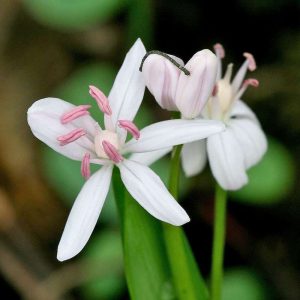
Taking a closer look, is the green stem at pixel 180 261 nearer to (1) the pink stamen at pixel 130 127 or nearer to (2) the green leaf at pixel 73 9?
(1) the pink stamen at pixel 130 127

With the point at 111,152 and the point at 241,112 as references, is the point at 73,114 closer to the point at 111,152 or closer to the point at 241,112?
the point at 111,152

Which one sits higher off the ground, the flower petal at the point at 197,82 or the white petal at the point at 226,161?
the flower petal at the point at 197,82

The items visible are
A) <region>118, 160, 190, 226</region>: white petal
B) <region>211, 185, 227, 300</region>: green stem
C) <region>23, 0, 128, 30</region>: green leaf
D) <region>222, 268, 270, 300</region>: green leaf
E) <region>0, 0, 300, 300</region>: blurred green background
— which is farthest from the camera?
<region>23, 0, 128, 30</region>: green leaf

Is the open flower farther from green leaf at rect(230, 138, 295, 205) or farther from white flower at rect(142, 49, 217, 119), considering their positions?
green leaf at rect(230, 138, 295, 205)

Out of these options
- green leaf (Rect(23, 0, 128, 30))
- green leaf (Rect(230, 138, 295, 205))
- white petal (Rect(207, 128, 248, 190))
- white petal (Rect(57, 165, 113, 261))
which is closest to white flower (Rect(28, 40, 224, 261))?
white petal (Rect(57, 165, 113, 261))

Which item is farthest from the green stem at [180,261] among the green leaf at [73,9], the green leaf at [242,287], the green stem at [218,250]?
the green leaf at [73,9]

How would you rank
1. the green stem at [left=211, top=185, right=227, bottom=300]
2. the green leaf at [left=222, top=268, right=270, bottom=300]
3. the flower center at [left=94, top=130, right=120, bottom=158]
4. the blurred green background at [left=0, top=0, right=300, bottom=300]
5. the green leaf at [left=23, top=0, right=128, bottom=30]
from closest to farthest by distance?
the flower center at [left=94, top=130, right=120, bottom=158], the green stem at [left=211, top=185, right=227, bottom=300], the green leaf at [left=222, top=268, right=270, bottom=300], the blurred green background at [left=0, top=0, right=300, bottom=300], the green leaf at [left=23, top=0, right=128, bottom=30]

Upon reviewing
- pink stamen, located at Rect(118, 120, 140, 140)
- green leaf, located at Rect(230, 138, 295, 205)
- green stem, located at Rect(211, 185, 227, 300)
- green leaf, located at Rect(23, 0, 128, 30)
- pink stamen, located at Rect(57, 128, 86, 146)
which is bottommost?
green leaf, located at Rect(230, 138, 295, 205)
